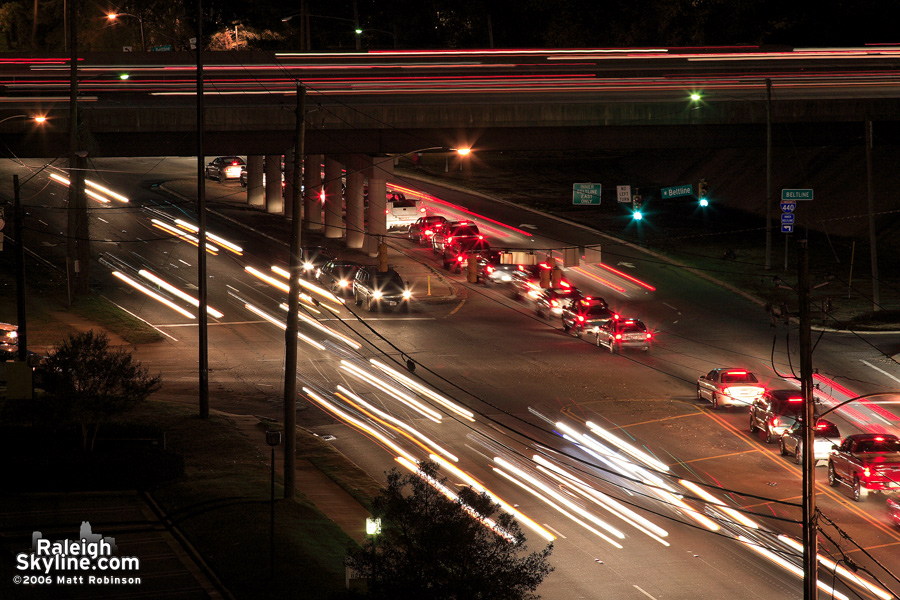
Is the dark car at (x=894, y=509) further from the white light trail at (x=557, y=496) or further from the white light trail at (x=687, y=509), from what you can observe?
the white light trail at (x=557, y=496)

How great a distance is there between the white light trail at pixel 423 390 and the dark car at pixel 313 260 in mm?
13635

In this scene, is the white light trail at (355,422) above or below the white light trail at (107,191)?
below

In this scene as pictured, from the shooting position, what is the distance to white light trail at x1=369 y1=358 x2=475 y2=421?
3269 centimetres

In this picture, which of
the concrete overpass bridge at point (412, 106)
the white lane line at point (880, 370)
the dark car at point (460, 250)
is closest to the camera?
the white lane line at point (880, 370)

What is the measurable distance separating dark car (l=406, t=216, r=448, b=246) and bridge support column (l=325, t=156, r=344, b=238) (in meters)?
4.36

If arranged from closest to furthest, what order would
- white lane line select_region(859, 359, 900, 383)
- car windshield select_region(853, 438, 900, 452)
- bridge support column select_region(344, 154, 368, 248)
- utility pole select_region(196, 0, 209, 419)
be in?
car windshield select_region(853, 438, 900, 452)
utility pole select_region(196, 0, 209, 419)
white lane line select_region(859, 359, 900, 383)
bridge support column select_region(344, 154, 368, 248)

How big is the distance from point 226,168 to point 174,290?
29.8m

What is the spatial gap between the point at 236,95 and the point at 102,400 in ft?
96.1

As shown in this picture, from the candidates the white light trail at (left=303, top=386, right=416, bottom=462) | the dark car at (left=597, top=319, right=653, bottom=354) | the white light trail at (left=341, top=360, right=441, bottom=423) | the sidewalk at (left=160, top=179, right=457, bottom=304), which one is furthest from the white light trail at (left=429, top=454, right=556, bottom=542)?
the sidewalk at (left=160, top=179, right=457, bottom=304)

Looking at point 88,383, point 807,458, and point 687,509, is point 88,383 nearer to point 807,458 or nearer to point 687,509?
point 687,509

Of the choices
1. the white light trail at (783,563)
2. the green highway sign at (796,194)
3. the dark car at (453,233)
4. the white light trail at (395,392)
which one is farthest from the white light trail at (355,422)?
the green highway sign at (796,194)

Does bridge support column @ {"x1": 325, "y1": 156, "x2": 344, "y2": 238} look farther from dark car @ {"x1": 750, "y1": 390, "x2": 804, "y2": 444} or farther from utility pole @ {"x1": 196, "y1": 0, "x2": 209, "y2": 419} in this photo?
dark car @ {"x1": 750, "y1": 390, "x2": 804, "y2": 444}

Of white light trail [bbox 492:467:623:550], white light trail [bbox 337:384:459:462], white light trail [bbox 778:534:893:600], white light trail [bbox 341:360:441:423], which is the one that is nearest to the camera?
white light trail [bbox 778:534:893:600]

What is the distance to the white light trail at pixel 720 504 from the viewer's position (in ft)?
Answer: 78.5
